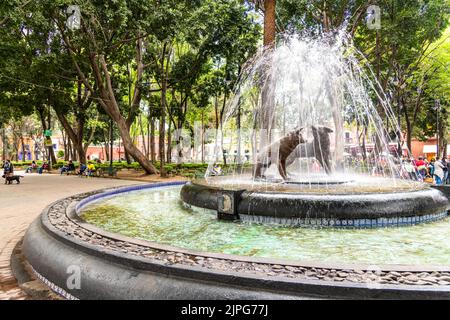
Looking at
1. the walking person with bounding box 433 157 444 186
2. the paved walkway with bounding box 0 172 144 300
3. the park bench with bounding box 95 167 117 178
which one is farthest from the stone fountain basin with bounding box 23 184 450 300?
the park bench with bounding box 95 167 117 178

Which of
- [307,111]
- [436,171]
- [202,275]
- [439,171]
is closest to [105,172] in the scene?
[307,111]

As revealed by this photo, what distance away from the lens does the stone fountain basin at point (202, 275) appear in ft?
10.8

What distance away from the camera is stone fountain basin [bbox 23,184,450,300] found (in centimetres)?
330

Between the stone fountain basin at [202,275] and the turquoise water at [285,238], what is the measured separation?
1.34 metres

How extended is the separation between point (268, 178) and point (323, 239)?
189 inches

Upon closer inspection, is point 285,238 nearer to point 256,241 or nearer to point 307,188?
point 256,241

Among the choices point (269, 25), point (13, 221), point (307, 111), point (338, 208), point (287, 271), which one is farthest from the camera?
point (307, 111)

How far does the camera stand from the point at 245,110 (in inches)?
1280

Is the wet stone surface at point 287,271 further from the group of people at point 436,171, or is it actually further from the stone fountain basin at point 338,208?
the group of people at point 436,171

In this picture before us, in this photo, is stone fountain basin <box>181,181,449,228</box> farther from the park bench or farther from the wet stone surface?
the park bench

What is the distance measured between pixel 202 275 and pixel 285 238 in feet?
9.23

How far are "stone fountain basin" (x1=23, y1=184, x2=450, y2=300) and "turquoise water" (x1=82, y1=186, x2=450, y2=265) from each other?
1338 mm

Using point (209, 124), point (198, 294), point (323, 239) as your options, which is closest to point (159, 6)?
point (323, 239)

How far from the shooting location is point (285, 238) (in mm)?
6207
